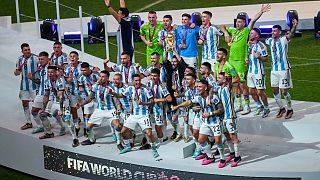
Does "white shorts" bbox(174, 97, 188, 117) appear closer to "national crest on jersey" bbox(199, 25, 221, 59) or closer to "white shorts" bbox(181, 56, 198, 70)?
"white shorts" bbox(181, 56, 198, 70)

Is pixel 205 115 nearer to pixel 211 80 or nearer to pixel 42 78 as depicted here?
A: pixel 211 80

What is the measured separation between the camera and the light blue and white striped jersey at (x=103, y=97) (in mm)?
16141

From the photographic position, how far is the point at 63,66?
17422 mm

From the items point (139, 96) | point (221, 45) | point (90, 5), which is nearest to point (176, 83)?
point (139, 96)

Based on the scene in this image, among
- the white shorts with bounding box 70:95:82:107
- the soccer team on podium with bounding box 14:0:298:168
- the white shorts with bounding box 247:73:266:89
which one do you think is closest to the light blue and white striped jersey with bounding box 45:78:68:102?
the soccer team on podium with bounding box 14:0:298:168

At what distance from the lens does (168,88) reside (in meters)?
16.5

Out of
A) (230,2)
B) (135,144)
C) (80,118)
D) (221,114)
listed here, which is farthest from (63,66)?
(230,2)

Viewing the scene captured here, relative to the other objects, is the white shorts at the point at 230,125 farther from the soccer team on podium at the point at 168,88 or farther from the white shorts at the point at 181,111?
the white shorts at the point at 181,111

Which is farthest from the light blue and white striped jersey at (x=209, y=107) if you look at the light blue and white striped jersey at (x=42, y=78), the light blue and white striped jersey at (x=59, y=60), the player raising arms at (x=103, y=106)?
the light blue and white striped jersey at (x=59, y=60)

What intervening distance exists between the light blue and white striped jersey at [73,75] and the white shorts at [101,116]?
680 millimetres

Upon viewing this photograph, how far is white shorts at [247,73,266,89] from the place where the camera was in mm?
16688

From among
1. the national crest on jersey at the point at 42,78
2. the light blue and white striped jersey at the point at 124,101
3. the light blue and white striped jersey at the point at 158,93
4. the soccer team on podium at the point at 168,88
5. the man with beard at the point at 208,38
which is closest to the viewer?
the soccer team on podium at the point at 168,88

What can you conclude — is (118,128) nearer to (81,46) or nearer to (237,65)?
(237,65)

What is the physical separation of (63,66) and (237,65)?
117 inches
